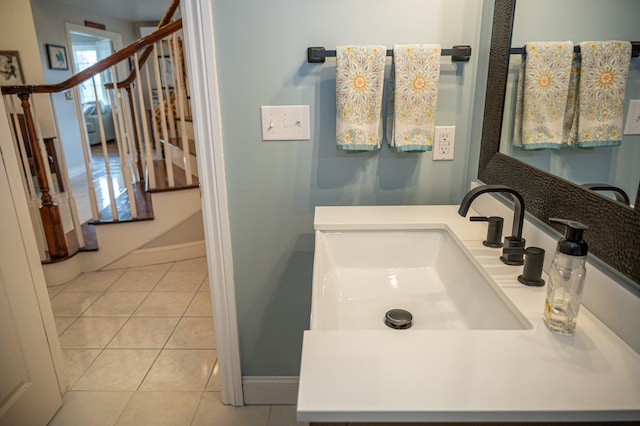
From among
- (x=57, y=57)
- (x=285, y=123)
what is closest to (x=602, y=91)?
(x=285, y=123)

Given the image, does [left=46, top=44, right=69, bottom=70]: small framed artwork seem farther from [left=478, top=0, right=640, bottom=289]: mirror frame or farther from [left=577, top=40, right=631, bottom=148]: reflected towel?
[left=577, top=40, right=631, bottom=148]: reflected towel

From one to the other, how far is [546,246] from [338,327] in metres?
0.53

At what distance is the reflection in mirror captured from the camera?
0.74m

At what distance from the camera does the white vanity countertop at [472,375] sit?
0.60 meters

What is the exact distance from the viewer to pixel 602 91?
0.83m

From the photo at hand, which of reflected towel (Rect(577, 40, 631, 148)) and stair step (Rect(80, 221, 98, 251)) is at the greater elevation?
reflected towel (Rect(577, 40, 631, 148))

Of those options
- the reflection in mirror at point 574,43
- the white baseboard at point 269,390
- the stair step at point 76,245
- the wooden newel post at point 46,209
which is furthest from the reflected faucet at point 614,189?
the stair step at point 76,245

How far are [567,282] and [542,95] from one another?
0.56 m

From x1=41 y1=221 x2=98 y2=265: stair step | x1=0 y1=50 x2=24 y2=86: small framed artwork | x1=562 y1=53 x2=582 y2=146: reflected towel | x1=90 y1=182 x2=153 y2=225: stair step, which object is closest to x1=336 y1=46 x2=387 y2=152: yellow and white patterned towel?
x1=562 y1=53 x2=582 y2=146: reflected towel

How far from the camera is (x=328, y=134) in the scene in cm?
148

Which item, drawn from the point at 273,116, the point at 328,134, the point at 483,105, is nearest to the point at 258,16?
the point at 273,116

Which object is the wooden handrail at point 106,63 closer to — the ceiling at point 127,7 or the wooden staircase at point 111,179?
the wooden staircase at point 111,179

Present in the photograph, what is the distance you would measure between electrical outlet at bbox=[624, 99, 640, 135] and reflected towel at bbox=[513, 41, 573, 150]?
219 mm

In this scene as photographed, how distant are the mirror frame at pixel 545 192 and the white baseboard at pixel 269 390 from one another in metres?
1.16
